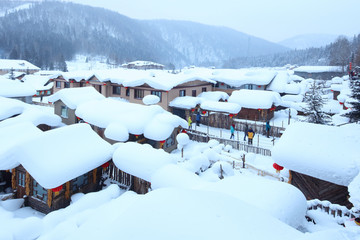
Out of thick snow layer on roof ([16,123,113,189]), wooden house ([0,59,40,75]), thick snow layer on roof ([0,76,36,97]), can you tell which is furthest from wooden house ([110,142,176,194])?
wooden house ([0,59,40,75])

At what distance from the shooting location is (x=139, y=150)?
1204cm

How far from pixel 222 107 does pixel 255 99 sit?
5017mm

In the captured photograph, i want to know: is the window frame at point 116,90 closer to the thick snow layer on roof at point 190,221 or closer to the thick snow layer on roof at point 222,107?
the thick snow layer on roof at point 222,107

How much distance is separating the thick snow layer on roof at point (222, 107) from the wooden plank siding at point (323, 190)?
44.5ft

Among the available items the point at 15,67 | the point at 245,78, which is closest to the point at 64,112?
the point at 245,78

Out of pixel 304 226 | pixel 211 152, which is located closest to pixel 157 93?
pixel 211 152

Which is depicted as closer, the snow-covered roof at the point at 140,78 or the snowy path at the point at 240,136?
the snowy path at the point at 240,136

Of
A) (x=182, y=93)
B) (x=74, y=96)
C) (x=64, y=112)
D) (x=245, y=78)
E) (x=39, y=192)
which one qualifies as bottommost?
(x=39, y=192)

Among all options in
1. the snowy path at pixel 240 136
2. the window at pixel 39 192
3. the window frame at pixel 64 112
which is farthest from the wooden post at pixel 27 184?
the snowy path at pixel 240 136

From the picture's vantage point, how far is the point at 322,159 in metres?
8.95

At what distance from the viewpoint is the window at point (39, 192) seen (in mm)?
11440

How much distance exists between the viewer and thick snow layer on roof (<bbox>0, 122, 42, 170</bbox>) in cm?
1096

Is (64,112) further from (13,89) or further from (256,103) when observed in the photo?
(256,103)

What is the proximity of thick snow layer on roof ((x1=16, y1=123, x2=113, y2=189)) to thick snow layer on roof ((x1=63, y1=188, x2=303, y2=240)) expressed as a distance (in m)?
6.69
